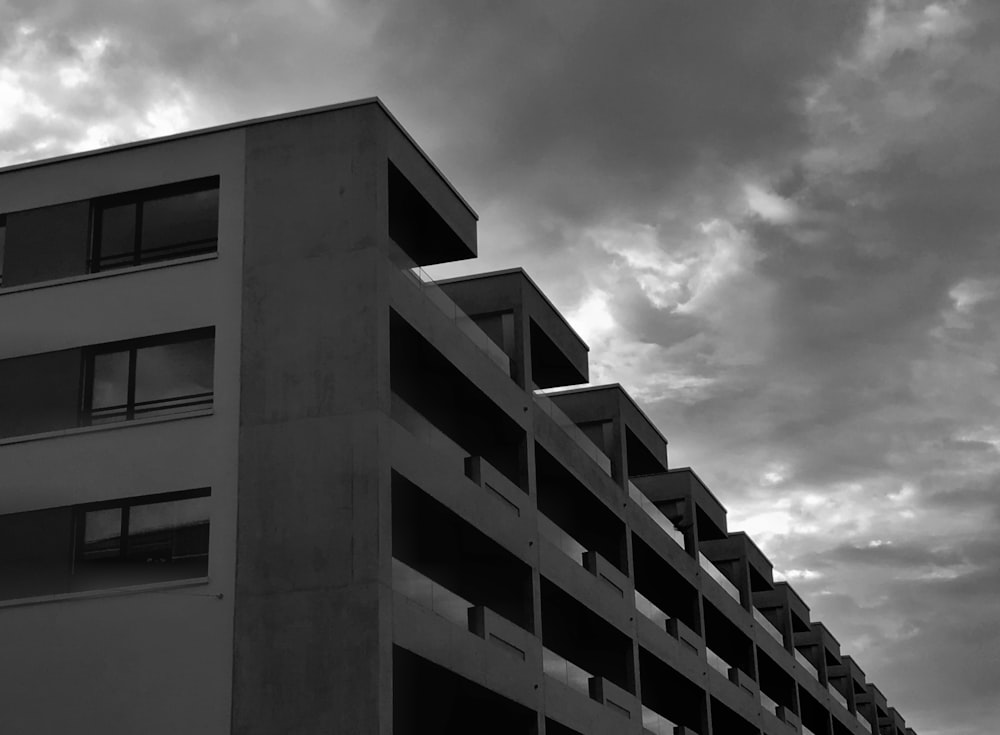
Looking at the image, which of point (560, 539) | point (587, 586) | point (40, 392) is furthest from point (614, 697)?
point (40, 392)

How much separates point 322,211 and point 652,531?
24.2 meters

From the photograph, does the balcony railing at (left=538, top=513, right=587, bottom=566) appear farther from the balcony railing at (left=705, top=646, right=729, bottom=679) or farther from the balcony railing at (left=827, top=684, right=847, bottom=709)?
the balcony railing at (left=827, top=684, right=847, bottom=709)

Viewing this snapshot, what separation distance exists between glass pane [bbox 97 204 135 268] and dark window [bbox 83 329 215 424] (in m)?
2.39

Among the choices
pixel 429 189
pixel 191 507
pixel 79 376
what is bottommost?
pixel 191 507

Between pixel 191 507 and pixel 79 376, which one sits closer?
pixel 191 507

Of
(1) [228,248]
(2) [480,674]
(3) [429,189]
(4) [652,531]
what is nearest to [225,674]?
(2) [480,674]

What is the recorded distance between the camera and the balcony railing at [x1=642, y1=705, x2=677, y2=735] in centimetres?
4953

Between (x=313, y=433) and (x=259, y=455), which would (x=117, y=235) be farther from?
(x=313, y=433)

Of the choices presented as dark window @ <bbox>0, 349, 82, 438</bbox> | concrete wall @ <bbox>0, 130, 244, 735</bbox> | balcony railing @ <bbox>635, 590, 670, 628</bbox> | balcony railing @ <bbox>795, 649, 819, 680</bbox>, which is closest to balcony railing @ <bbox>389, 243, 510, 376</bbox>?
concrete wall @ <bbox>0, 130, 244, 735</bbox>

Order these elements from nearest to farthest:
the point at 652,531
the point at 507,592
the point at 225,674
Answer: the point at 225,674, the point at 507,592, the point at 652,531

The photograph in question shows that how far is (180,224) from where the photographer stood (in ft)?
118

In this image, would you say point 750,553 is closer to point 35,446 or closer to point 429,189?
point 429,189

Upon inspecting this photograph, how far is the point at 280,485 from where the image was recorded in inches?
1271

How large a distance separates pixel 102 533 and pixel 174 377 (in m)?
3.79
